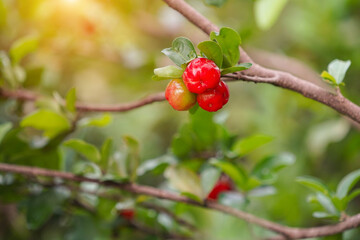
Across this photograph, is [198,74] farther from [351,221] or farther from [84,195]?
[84,195]

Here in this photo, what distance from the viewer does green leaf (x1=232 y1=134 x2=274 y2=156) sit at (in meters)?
0.81

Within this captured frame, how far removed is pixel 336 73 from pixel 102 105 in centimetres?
45

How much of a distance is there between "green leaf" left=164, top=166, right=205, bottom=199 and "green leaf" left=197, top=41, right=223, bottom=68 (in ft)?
1.05

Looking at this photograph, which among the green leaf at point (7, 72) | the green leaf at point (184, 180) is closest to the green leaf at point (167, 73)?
the green leaf at point (184, 180)

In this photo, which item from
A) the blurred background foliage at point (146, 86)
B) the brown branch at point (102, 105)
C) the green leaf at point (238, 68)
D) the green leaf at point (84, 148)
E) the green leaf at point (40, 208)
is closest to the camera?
the green leaf at point (238, 68)

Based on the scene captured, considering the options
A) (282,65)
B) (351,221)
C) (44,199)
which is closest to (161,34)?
(282,65)

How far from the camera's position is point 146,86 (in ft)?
5.83

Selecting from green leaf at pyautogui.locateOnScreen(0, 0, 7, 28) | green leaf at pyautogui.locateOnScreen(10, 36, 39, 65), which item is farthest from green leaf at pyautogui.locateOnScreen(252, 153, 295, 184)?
green leaf at pyautogui.locateOnScreen(0, 0, 7, 28)

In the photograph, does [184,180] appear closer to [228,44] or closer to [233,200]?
[233,200]

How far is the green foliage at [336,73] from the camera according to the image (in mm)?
552

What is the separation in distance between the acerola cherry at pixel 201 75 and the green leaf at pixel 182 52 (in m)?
0.02

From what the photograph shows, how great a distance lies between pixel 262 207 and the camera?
151 centimetres

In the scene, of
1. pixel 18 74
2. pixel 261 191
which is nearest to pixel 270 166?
pixel 261 191

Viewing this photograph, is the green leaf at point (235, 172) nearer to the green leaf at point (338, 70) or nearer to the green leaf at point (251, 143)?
the green leaf at point (251, 143)
